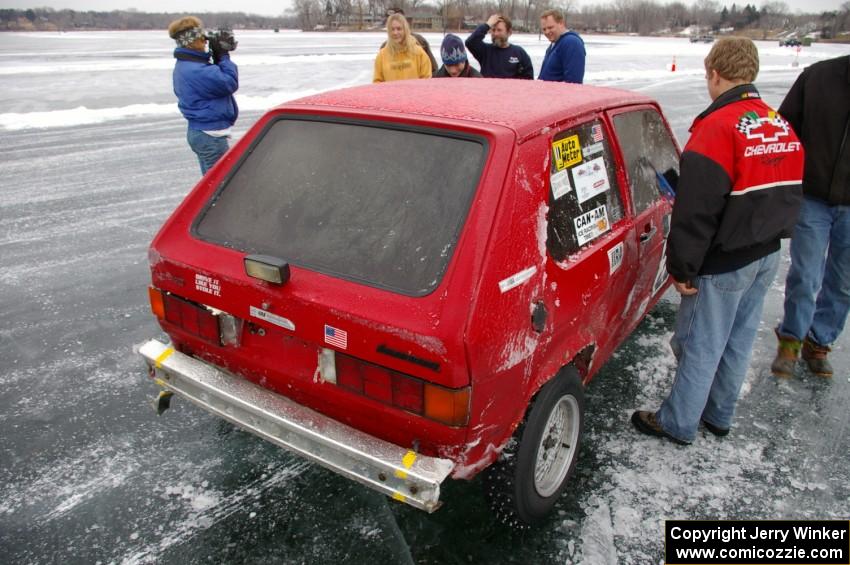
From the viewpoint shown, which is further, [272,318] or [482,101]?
[482,101]

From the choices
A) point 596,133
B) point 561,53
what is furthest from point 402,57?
point 596,133

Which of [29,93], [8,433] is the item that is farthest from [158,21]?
[8,433]

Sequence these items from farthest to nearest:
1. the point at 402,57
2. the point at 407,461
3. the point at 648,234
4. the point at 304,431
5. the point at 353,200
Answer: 1. the point at 402,57
2. the point at 648,234
3. the point at 353,200
4. the point at 304,431
5. the point at 407,461

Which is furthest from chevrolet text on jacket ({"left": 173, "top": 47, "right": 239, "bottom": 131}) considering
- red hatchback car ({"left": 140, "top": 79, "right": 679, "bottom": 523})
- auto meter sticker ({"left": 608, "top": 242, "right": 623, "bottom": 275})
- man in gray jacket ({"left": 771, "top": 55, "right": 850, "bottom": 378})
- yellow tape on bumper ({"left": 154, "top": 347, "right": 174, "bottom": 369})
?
man in gray jacket ({"left": 771, "top": 55, "right": 850, "bottom": 378})

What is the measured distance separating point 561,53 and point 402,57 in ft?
5.32

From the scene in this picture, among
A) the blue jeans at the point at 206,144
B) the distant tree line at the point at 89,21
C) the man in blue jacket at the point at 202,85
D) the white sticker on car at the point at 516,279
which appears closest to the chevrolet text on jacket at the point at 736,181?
the white sticker on car at the point at 516,279

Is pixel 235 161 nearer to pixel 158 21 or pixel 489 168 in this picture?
pixel 489 168

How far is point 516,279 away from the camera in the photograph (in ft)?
6.44

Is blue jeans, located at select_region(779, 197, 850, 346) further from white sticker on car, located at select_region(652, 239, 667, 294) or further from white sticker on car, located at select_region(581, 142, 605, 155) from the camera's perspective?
white sticker on car, located at select_region(581, 142, 605, 155)

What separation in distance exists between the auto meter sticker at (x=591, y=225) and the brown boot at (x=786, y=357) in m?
1.88

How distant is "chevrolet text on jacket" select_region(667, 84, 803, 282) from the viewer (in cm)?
242

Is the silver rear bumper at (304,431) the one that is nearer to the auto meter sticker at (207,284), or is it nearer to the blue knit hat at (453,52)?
the auto meter sticker at (207,284)

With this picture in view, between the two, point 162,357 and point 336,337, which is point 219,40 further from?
point 336,337

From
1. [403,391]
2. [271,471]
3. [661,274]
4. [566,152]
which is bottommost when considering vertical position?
[271,471]
